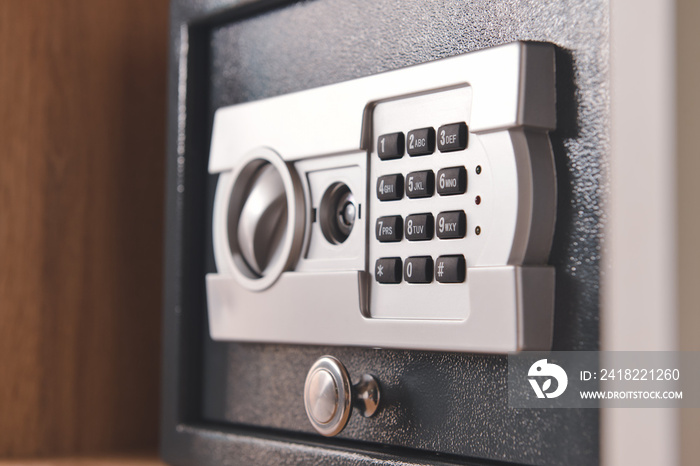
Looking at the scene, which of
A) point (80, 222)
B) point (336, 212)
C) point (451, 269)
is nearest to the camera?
point (451, 269)

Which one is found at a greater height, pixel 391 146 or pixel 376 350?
pixel 391 146

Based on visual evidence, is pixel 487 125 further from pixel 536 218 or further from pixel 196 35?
pixel 196 35

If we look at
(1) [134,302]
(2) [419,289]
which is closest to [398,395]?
(2) [419,289]

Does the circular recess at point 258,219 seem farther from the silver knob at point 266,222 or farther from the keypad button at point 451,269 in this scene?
the keypad button at point 451,269

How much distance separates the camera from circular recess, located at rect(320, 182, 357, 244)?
57cm

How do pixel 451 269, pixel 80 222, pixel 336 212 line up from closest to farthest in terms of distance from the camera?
pixel 451 269, pixel 336 212, pixel 80 222

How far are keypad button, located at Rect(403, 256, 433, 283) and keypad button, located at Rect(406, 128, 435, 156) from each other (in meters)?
0.07

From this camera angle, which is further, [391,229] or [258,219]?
[258,219]

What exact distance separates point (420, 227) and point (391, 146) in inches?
2.6

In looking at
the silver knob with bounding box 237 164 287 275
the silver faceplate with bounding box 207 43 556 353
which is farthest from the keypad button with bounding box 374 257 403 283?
the silver knob with bounding box 237 164 287 275

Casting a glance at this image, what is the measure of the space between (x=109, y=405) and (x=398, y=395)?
0.39 meters

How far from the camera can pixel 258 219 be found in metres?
0.63

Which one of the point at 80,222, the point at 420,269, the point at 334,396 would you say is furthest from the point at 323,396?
the point at 80,222

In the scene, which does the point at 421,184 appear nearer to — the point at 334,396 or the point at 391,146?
the point at 391,146
